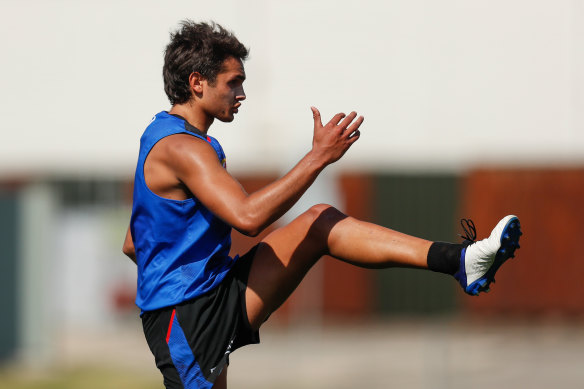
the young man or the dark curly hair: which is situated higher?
the dark curly hair

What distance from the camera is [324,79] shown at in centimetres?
2356

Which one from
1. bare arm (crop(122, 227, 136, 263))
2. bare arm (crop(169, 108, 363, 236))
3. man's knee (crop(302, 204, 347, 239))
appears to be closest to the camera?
bare arm (crop(169, 108, 363, 236))

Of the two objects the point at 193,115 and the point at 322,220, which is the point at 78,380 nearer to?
the point at 193,115

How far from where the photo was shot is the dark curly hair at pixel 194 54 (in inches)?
202

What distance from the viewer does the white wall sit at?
22672 millimetres

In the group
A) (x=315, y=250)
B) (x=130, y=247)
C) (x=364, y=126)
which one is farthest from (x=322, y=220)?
(x=364, y=126)

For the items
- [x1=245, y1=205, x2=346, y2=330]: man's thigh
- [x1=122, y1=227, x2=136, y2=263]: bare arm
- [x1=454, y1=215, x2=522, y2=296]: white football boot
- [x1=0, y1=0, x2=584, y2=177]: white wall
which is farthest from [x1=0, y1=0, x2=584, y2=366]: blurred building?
[x1=454, y1=215, x2=522, y2=296]: white football boot

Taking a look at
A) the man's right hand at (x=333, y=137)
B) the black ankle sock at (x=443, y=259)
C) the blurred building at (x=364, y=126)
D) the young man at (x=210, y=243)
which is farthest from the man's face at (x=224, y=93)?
the blurred building at (x=364, y=126)

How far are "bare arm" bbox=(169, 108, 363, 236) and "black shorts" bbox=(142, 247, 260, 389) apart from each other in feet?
2.22

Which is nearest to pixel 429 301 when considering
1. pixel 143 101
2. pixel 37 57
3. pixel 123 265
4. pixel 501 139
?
pixel 501 139

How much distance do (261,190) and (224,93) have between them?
684 mm

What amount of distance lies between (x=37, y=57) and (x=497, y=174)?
1172 cm

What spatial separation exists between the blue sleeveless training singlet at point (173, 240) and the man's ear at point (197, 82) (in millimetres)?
183

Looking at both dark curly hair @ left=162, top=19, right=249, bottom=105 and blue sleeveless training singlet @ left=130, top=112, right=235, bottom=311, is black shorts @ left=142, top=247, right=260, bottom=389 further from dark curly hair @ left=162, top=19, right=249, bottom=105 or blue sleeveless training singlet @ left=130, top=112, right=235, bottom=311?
dark curly hair @ left=162, top=19, right=249, bottom=105
